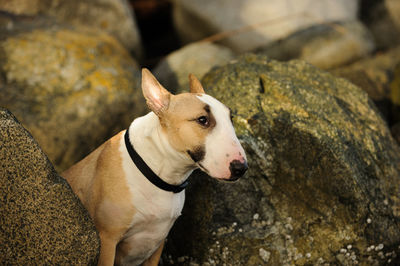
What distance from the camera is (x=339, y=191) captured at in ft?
12.4

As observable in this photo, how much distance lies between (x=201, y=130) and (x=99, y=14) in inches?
196

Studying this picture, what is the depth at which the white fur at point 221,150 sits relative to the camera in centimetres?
291

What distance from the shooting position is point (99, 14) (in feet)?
23.9

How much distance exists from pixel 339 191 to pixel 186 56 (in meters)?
3.97

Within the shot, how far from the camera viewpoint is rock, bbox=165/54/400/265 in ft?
12.4

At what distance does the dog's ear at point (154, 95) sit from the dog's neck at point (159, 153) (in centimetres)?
12

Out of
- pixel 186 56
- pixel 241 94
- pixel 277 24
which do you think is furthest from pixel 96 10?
pixel 241 94

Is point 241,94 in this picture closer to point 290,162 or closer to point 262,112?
point 262,112

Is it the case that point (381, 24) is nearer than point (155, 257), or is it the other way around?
point (155, 257)

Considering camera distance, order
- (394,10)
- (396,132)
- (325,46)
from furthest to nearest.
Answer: (394,10) < (325,46) < (396,132)

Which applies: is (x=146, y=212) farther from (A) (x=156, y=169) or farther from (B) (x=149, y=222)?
(A) (x=156, y=169)

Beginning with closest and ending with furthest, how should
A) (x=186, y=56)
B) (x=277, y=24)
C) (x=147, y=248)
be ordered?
(x=147, y=248) → (x=186, y=56) → (x=277, y=24)

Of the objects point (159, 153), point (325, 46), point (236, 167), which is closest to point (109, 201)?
point (159, 153)

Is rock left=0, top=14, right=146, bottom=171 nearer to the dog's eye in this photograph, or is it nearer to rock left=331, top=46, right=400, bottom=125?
the dog's eye
